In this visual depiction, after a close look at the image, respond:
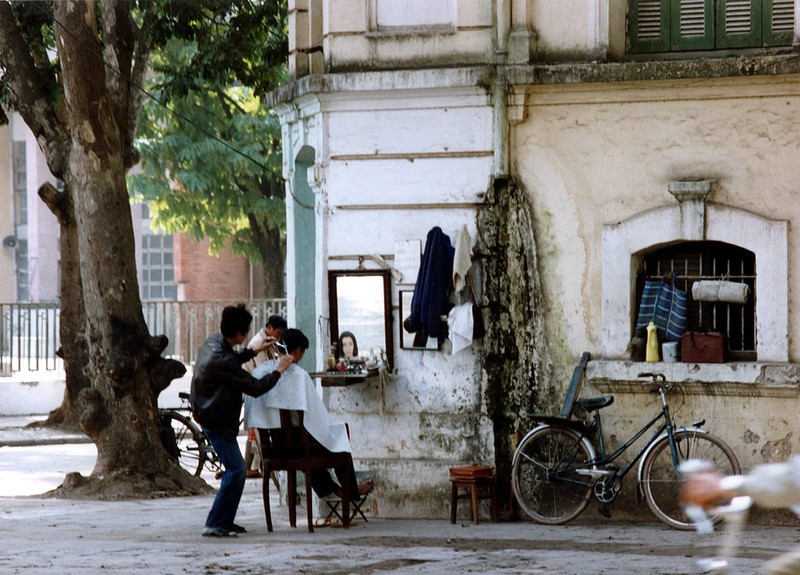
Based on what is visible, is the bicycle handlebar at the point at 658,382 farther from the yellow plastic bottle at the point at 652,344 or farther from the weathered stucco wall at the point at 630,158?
the weathered stucco wall at the point at 630,158

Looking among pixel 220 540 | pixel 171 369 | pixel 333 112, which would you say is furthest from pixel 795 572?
pixel 171 369

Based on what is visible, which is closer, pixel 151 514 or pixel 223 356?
pixel 223 356

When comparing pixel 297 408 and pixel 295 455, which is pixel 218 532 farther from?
pixel 297 408

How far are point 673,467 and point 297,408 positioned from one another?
3151 mm

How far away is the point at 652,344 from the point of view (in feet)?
41.0

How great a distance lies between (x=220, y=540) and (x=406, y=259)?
120 inches

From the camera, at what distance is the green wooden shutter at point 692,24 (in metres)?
12.8

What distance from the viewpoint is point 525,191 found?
1287cm

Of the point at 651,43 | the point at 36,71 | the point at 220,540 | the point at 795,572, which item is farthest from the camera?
the point at 36,71

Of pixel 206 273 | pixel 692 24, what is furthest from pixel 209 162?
pixel 692 24

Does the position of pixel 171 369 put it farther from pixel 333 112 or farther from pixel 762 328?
pixel 762 328

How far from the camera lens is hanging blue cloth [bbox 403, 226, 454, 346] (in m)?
12.7

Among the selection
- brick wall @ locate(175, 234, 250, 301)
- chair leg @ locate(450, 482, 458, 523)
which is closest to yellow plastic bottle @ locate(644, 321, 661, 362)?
chair leg @ locate(450, 482, 458, 523)

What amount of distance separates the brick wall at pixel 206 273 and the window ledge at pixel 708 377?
2805 cm
